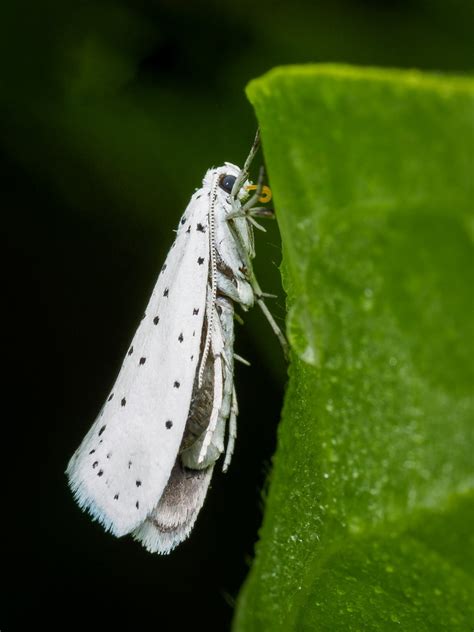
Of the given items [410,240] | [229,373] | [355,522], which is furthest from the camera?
[229,373]

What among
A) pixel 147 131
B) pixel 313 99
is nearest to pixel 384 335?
pixel 313 99

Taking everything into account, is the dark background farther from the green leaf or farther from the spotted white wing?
the green leaf

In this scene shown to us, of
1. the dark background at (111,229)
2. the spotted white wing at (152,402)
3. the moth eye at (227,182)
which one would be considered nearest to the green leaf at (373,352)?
the spotted white wing at (152,402)

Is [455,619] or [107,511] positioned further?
[107,511]

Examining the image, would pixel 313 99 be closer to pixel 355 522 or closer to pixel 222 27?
pixel 355 522

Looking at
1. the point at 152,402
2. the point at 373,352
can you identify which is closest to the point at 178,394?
the point at 152,402

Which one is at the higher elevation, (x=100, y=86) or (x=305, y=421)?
(x=100, y=86)

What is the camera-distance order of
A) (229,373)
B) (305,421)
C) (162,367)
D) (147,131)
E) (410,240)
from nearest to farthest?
(410,240) < (305,421) < (162,367) < (229,373) < (147,131)

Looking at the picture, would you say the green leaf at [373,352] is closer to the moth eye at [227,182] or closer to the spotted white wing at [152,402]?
the spotted white wing at [152,402]
